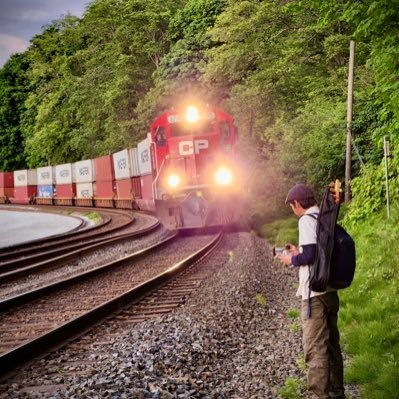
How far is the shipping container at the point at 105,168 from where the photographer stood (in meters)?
34.5

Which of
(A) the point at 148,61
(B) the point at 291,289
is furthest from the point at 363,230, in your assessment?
(A) the point at 148,61

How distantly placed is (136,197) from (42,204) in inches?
875

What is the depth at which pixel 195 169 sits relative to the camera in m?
17.6

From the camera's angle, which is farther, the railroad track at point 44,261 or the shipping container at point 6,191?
the shipping container at point 6,191

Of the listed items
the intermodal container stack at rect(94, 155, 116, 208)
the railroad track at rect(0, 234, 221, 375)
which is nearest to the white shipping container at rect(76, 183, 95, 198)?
the intermodal container stack at rect(94, 155, 116, 208)

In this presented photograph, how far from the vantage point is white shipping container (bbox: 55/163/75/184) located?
1662 inches

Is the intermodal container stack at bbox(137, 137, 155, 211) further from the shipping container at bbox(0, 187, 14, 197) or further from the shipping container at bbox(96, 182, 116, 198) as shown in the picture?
the shipping container at bbox(0, 187, 14, 197)

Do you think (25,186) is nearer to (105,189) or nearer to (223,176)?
(105,189)

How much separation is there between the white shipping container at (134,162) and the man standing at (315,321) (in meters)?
23.0

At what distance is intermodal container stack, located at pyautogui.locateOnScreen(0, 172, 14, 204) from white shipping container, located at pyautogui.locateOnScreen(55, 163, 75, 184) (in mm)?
11131

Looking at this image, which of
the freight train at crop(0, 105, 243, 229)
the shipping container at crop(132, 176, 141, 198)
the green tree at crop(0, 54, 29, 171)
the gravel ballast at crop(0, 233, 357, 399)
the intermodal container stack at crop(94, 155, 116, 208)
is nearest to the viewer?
the gravel ballast at crop(0, 233, 357, 399)

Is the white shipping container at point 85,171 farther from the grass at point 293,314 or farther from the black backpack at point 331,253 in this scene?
the black backpack at point 331,253

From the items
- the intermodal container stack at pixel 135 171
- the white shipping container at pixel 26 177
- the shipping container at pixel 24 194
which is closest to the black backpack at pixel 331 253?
the intermodal container stack at pixel 135 171

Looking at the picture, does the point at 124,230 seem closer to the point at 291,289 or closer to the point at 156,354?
the point at 291,289
